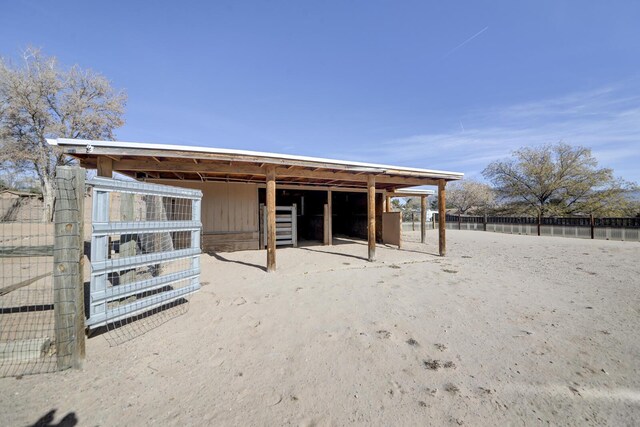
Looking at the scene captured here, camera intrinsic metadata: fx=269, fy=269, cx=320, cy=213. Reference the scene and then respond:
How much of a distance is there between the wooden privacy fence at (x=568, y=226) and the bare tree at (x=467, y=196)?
58.2 feet

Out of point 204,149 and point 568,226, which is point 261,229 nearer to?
point 204,149

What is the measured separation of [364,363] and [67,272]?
283 cm

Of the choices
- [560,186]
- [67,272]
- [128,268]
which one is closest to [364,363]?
[128,268]

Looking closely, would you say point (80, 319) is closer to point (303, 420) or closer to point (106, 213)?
point (106, 213)

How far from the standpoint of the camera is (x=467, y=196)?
126ft

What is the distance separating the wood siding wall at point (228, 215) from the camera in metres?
9.09

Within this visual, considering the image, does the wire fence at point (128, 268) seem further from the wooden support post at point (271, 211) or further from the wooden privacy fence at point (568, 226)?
the wooden privacy fence at point (568, 226)

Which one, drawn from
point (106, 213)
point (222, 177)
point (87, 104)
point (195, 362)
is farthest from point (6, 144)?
point (195, 362)

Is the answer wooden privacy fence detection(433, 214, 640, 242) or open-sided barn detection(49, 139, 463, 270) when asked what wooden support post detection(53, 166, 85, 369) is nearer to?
open-sided barn detection(49, 139, 463, 270)

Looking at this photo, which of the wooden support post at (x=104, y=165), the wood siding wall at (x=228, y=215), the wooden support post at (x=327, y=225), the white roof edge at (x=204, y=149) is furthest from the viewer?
the wooden support post at (x=327, y=225)

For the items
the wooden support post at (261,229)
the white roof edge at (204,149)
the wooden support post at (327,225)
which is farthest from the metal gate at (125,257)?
the wooden support post at (327,225)

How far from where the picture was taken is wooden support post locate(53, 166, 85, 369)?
2355 mm

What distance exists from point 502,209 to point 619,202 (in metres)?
7.45

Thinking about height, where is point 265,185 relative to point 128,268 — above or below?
above
